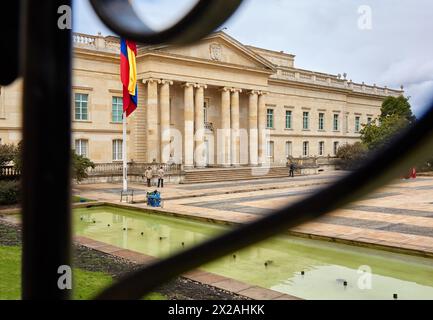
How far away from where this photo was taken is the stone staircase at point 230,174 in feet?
103

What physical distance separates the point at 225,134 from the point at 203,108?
3.13m

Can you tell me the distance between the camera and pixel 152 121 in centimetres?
3372

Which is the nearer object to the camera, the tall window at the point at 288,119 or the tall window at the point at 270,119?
the tall window at the point at 270,119

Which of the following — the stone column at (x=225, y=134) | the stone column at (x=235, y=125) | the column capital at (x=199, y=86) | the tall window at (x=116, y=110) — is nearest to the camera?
the tall window at (x=116, y=110)

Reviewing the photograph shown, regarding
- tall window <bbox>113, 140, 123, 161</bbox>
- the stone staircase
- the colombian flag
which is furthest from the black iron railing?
tall window <bbox>113, 140, 123, 161</bbox>

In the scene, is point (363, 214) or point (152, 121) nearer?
point (363, 214)

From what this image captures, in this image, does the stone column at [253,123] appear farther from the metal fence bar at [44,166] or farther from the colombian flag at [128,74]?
the metal fence bar at [44,166]

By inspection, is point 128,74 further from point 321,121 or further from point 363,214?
point 321,121

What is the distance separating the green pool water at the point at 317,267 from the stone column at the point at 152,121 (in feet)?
69.8

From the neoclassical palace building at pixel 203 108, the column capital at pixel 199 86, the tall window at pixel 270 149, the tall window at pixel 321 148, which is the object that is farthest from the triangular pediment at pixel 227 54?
the tall window at pixel 321 148

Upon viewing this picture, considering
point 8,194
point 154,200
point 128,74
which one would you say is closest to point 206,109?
point 128,74

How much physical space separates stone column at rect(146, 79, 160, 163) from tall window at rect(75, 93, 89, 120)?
439 cm

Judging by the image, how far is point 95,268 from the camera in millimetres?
7656
